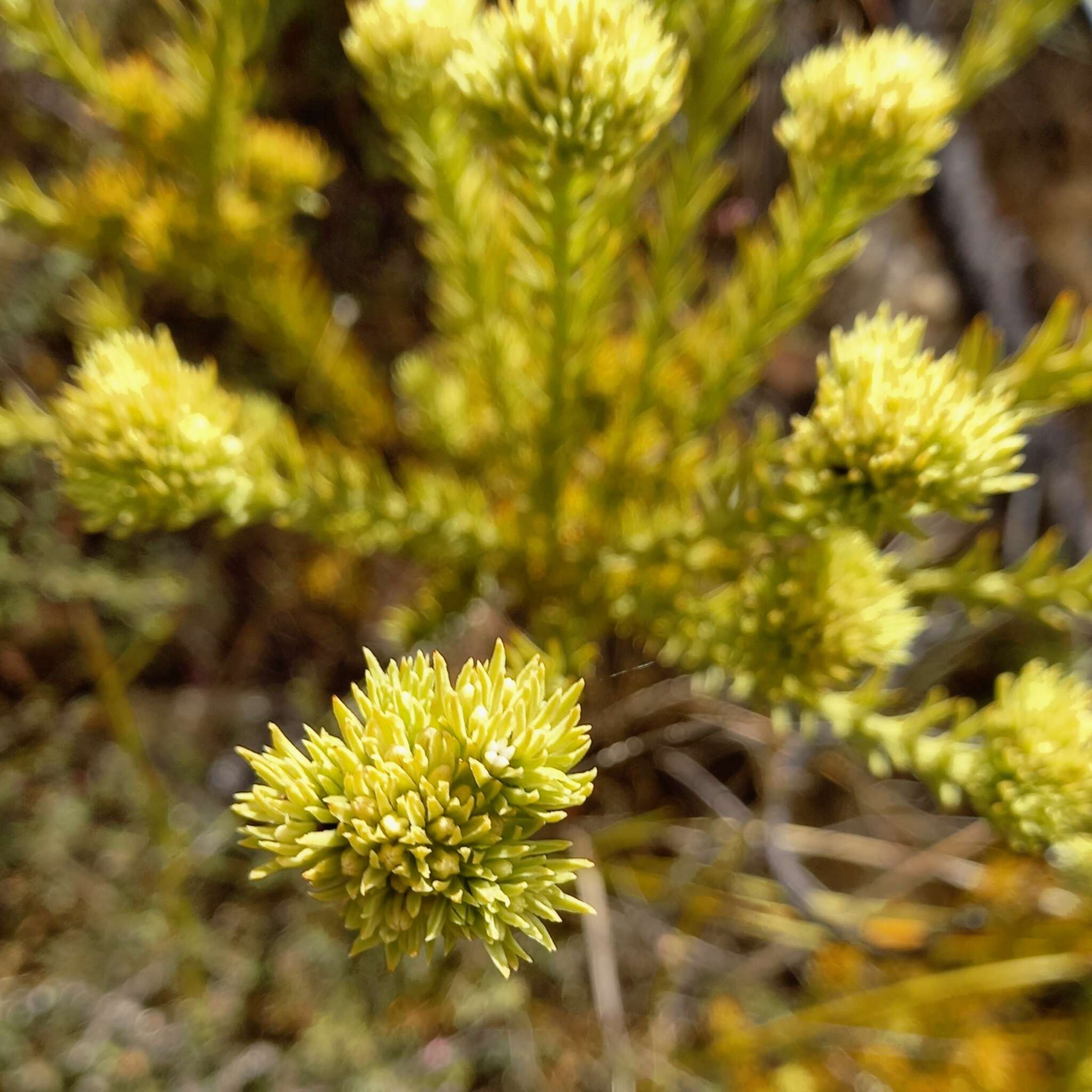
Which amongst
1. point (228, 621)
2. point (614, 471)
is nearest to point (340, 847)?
point (614, 471)

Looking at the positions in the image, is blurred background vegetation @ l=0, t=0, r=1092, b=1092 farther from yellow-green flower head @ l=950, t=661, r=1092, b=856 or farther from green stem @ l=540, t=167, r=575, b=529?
yellow-green flower head @ l=950, t=661, r=1092, b=856

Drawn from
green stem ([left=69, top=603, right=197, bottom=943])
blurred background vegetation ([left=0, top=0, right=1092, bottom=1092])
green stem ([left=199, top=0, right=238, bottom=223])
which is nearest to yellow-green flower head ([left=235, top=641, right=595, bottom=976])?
blurred background vegetation ([left=0, top=0, right=1092, bottom=1092])

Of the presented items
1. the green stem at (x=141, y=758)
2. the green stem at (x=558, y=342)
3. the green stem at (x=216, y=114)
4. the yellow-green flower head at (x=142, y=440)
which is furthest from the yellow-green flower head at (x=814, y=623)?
the green stem at (x=141, y=758)

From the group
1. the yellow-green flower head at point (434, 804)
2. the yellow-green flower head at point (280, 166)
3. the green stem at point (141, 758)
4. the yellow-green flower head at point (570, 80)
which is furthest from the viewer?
the green stem at point (141, 758)

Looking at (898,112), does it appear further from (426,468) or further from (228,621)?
(228,621)

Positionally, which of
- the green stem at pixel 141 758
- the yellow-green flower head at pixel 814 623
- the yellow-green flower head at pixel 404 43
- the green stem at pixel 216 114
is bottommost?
the yellow-green flower head at pixel 814 623

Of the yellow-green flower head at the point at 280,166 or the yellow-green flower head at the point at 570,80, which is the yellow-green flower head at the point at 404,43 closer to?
the yellow-green flower head at the point at 570,80

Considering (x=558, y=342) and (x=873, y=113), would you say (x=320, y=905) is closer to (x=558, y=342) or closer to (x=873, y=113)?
(x=558, y=342)
